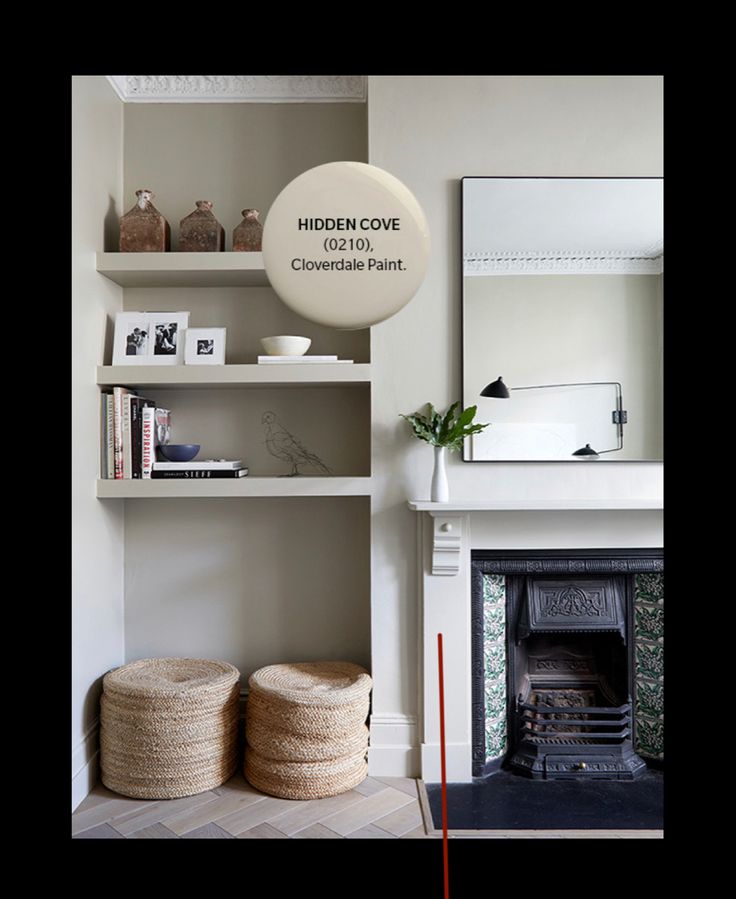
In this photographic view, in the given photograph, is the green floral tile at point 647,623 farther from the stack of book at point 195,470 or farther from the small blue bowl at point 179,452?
the small blue bowl at point 179,452

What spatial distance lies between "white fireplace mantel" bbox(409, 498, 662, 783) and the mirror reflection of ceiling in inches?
33.4

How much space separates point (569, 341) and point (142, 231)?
1.60 meters

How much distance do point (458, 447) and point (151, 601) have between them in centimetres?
135

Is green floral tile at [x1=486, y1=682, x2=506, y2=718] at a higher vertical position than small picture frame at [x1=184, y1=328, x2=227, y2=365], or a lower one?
lower

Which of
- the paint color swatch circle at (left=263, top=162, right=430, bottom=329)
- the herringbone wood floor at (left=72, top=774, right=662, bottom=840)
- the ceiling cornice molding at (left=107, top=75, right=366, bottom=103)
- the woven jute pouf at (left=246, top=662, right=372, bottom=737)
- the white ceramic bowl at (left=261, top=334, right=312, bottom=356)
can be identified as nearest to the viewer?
the paint color swatch circle at (left=263, top=162, right=430, bottom=329)

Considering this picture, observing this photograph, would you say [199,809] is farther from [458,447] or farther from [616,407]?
[616,407]

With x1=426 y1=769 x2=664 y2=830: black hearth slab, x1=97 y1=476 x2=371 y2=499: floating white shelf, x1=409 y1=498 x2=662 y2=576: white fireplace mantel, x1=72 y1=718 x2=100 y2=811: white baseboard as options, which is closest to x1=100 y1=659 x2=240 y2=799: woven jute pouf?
x1=72 y1=718 x2=100 y2=811: white baseboard

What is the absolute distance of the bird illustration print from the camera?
2826 mm

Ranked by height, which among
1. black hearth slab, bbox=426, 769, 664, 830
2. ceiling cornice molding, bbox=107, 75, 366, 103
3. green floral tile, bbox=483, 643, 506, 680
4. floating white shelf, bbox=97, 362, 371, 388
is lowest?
black hearth slab, bbox=426, 769, 664, 830

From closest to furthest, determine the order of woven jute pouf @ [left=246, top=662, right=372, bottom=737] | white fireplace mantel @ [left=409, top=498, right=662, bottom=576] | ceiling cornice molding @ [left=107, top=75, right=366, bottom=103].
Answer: woven jute pouf @ [left=246, top=662, right=372, bottom=737] → white fireplace mantel @ [left=409, top=498, right=662, bottom=576] → ceiling cornice molding @ [left=107, top=75, right=366, bottom=103]

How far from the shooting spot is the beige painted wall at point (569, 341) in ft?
8.50

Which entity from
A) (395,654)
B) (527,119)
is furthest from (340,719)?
(527,119)

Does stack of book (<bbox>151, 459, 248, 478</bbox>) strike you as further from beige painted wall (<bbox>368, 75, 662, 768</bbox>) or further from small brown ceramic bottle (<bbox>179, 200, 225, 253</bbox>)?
small brown ceramic bottle (<bbox>179, 200, 225, 253</bbox>)

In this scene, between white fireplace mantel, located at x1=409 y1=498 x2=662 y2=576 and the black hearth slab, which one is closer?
the black hearth slab
